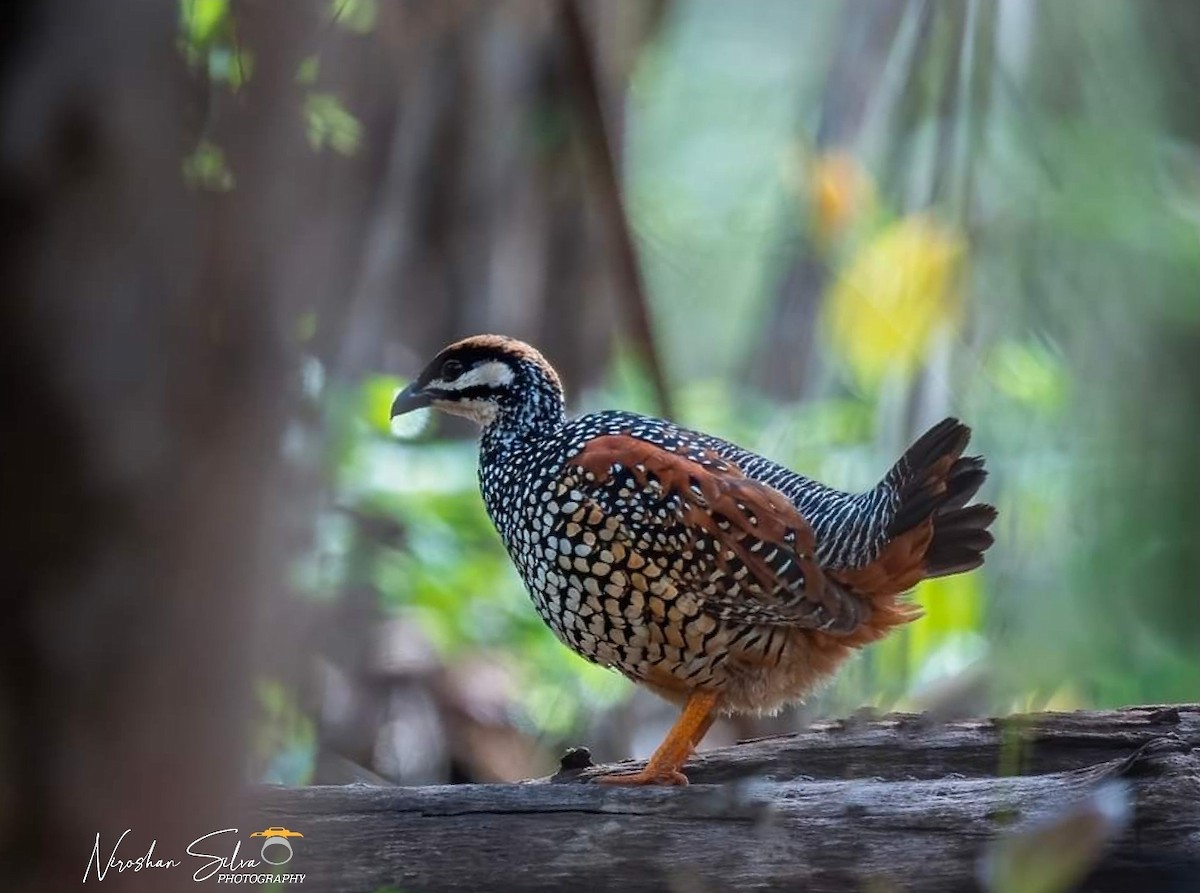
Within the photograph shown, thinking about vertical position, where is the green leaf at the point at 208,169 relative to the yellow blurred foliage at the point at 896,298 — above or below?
below

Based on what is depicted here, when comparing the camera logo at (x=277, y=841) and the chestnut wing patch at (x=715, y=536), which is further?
→ the chestnut wing patch at (x=715, y=536)

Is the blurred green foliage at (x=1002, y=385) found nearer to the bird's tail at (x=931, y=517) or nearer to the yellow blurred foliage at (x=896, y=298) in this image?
the yellow blurred foliage at (x=896, y=298)

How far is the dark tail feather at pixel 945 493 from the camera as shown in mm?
3840

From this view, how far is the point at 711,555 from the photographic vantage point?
12.3 feet

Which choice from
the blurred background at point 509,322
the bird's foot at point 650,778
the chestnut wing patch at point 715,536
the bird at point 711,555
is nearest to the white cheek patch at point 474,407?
the bird at point 711,555

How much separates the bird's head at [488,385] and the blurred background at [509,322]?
0.64 metres

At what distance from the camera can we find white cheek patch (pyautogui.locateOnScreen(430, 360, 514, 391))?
4246mm

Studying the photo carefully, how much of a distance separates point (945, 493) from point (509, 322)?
4.92 meters

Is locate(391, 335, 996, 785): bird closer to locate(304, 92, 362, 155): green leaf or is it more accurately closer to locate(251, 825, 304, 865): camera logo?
locate(251, 825, 304, 865): camera logo

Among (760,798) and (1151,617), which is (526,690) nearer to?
(1151,617)

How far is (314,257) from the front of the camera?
4.78 ft

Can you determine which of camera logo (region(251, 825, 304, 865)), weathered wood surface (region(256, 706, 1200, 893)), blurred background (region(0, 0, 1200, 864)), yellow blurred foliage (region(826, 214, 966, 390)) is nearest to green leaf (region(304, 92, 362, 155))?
blurred background (region(0, 0, 1200, 864))

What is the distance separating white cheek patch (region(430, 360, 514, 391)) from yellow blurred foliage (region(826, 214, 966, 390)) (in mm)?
1652

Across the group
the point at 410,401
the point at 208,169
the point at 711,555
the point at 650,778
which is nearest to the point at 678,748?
the point at 650,778
